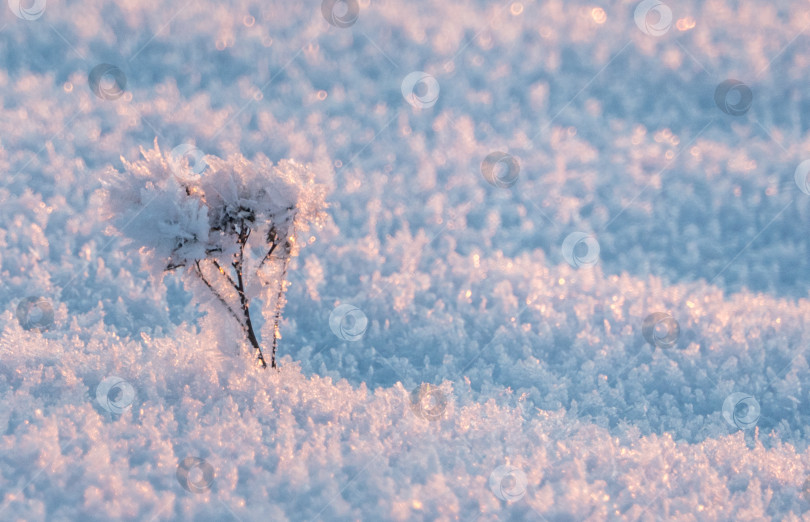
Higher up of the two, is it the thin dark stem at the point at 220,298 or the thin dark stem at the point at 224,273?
the thin dark stem at the point at 224,273

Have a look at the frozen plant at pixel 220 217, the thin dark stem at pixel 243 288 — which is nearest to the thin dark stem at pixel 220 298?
the frozen plant at pixel 220 217

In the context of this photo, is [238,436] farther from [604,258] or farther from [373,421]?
[604,258]

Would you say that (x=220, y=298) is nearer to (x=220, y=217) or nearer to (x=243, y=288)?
(x=243, y=288)

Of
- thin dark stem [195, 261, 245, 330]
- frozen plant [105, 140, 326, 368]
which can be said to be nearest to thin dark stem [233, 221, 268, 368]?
frozen plant [105, 140, 326, 368]

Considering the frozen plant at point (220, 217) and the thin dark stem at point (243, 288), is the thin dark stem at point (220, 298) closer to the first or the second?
the frozen plant at point (220, 217)

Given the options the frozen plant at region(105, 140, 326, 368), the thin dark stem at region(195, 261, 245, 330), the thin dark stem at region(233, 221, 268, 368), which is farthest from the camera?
the thin dark stem at region(195, 261, 245, 330)

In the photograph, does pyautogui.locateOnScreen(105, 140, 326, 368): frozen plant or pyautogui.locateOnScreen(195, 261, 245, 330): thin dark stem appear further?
pyautogui.locateOnScreen(195, 261, 245, 330): thin dark stem

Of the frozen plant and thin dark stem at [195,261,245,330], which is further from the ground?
the frozen plant

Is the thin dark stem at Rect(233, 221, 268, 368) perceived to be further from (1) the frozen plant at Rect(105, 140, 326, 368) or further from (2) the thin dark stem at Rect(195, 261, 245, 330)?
(2) the thin dark stem at Rect(195, 261, 245, 330)
